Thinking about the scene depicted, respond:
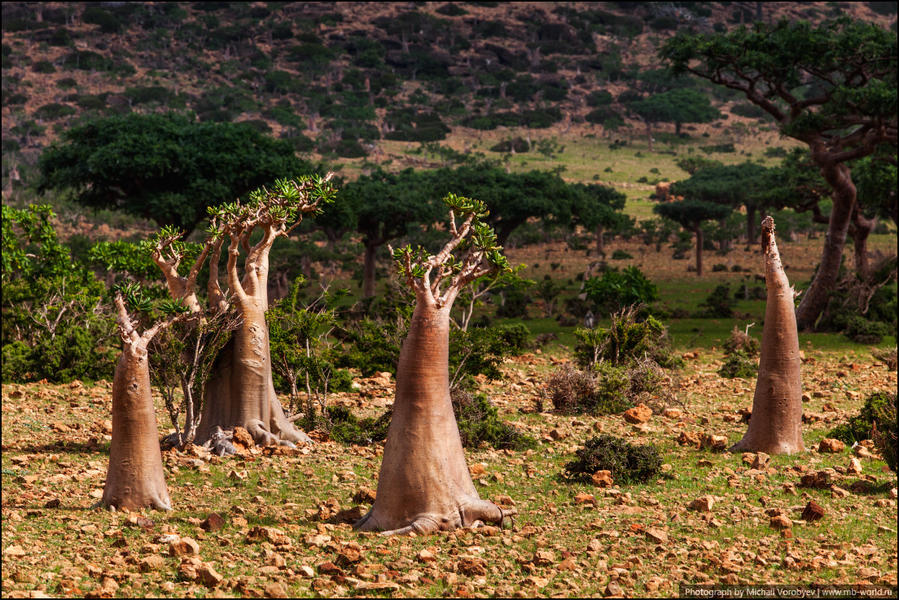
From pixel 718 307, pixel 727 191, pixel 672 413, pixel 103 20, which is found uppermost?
pixel 103 20

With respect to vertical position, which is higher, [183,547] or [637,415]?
[637,415]

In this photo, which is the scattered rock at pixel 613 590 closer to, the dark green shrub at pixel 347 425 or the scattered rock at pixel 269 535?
the scattered rock at pixel 269 535

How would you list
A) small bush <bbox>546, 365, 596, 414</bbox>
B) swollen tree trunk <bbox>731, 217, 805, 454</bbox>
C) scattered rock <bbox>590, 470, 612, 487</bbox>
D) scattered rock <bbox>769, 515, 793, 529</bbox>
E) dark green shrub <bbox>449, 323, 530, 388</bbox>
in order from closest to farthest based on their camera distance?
scattered rock <bbox>769, 515, 793, 529</bbox>
scattered rock <bbox>590, 470, 612, 487</bbox>
swollen tree trunk <bbox>731, 217, 805, 454</bbox>
dark green shrub <bbox>449, 323, 530, 388</bbox>
small bush <bbox>546, 365, 596, 414</bbox>

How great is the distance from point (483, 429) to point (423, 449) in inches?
179

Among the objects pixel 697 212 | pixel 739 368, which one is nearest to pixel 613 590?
pixel 739 368

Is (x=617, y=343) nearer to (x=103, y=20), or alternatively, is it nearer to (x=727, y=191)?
(x=727, y=191)

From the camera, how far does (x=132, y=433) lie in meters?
9.65

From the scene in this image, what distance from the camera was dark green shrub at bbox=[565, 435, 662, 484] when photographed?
450 inches

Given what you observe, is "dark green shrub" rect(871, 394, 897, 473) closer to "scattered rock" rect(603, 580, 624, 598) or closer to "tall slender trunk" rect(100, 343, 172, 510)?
"scattered rock" rect(603, 580, 624, 598)

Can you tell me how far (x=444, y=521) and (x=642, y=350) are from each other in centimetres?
959

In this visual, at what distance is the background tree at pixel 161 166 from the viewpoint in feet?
92.7

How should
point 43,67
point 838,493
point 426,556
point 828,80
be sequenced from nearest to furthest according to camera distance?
point 426,556 → point 838,493 → point 828,80 → point 43,67

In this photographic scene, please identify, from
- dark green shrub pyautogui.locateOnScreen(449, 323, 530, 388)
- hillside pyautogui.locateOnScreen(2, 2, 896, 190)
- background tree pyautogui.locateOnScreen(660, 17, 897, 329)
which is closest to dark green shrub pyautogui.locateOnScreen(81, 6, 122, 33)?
hillside pyautogui.locateOnScreen(2, 2, 896, 190)

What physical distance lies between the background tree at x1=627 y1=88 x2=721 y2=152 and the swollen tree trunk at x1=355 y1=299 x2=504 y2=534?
268 ft
